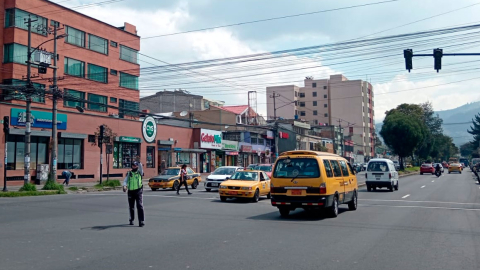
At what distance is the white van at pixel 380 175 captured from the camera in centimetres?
2841

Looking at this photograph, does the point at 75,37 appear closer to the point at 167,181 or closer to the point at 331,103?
the point at 167,181

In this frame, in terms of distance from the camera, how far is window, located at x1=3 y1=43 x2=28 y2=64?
1560 inches

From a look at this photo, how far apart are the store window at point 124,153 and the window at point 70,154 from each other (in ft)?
13.3

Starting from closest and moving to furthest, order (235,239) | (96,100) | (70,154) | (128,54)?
(235,239)
(70,154)
(96,100)
(128,54)

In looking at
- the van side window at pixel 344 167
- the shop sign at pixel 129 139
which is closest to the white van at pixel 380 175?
the van side window at pixel 344 167

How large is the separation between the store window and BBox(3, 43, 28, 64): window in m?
10.9

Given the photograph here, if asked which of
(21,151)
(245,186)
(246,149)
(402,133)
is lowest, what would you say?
(245,186)

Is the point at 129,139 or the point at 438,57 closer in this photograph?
the point at 438,57

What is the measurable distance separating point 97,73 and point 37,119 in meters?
13.8

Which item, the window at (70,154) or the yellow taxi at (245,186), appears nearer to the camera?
the yellow taxi at (245,186)

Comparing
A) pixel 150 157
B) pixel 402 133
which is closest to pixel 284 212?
pixel 150 157

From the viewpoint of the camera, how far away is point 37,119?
34.8 metres

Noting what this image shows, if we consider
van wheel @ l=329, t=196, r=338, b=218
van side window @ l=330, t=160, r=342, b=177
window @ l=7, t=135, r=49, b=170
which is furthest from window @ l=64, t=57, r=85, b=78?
van wheel @ l=329, t=196, r=338, b=218

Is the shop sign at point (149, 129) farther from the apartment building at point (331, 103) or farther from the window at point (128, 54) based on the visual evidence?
the apartment building at point (331, 103)
